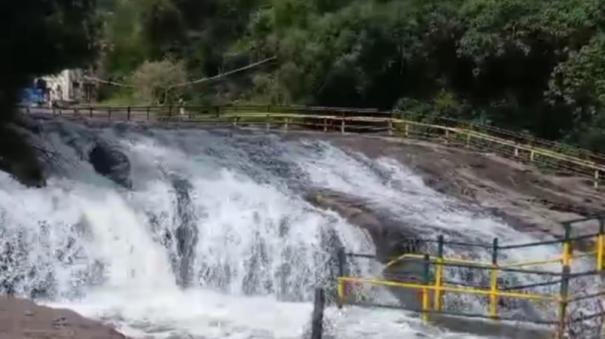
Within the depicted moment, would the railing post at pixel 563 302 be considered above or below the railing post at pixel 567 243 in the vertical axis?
below

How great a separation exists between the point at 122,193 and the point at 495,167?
394 inches

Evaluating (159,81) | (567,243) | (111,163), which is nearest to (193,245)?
(111,163)

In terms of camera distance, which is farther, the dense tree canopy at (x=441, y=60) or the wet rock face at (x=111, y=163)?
the dense tree canopy at (x=441, y=60)

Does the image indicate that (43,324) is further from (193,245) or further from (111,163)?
(111,163)

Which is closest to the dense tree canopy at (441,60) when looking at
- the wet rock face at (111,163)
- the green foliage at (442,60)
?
the green foliage at (442,60)

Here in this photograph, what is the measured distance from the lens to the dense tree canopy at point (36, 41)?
21859 millimetres

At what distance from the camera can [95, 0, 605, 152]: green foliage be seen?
3234 cm

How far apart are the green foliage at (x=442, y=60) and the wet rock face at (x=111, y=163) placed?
12153 millimetres

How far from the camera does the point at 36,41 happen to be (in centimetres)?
2208

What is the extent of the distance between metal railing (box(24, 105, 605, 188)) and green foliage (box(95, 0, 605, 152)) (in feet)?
4.47

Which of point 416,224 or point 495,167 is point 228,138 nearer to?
point 495,167

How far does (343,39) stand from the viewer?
37844mm

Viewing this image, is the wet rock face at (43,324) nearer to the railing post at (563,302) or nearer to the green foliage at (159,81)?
the railing post at (563,302)

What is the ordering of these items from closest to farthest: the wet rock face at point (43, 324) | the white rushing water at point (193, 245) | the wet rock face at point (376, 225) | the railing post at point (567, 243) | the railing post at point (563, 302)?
the railing post at point (563, 302) → the railing post at point (567, 243) → the wet rock face at point (43, 324) → the white rushing water at point (193, 245) → the wet rock face at point (376, 225)
